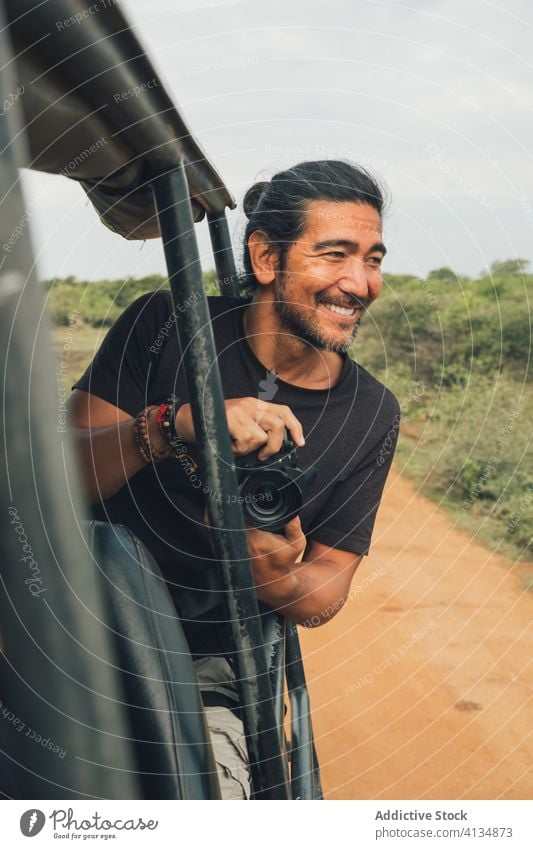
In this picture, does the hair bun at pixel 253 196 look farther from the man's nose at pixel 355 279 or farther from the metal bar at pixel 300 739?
the metal bar at pixel 300 739

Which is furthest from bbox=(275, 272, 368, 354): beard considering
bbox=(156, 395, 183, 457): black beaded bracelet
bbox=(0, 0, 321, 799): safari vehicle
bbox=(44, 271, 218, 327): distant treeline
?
bbox=(44, 271, 218, 327): distant treeline

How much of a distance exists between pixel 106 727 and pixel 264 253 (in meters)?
1.55

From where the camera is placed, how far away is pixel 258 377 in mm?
1917

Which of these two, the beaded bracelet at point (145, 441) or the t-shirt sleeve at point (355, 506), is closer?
the beaded bracelet at point (145, 441)

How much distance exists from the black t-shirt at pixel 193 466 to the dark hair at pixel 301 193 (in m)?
0.19

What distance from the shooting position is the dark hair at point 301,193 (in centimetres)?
202

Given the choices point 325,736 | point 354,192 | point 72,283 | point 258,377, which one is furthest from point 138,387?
point 72,283

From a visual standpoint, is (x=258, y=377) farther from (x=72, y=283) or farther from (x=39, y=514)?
(x=72, y=283)

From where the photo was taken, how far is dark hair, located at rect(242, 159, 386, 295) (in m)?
2.02

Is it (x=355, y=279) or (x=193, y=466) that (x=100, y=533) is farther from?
(x=355, y=279)

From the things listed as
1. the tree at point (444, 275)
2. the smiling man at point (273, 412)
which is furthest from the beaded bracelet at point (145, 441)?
the tree at point (444, 275)

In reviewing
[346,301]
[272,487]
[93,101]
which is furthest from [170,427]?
[346,301]

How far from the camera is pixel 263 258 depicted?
2105 mm

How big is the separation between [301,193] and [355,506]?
66 cm
